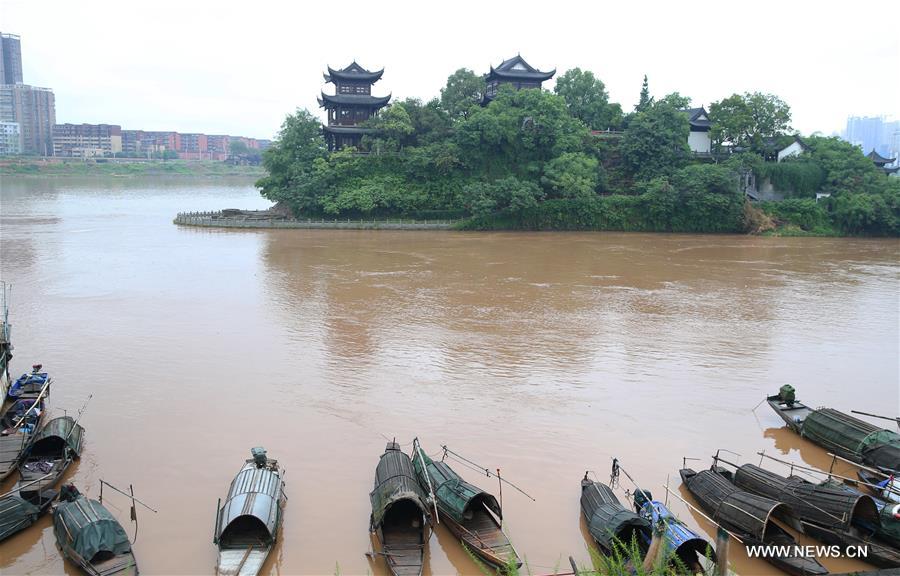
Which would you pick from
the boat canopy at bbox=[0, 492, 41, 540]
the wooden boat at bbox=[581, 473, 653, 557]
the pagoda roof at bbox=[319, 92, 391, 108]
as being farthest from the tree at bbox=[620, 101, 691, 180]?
the boat canopy at bbox=[0, 492, 41, 540]

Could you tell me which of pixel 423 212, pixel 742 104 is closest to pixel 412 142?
pixel 423 212

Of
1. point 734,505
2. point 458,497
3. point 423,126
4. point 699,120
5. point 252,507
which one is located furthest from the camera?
point 699,120

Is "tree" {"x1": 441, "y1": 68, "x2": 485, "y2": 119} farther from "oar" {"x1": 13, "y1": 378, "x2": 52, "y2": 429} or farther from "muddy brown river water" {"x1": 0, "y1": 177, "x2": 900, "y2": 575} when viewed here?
"oar" {"x1": 13, "y1": 378, "x2": 52, "y2": 429}

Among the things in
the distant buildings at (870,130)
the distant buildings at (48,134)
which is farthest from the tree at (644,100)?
the distant buildings at (870,130)

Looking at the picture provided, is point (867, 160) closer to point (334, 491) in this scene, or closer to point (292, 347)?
point (292, 347)

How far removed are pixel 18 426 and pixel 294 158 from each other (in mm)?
36247

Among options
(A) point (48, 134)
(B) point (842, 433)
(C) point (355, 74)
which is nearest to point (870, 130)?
(C) point (355, 74)

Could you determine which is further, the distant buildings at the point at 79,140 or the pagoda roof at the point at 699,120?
the distant buildings at the point at 79,140

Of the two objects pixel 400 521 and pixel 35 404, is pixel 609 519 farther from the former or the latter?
pixel 35 404

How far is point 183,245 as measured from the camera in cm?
3644

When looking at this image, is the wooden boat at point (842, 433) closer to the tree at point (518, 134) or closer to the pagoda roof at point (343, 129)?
the tree at point (518, 134)

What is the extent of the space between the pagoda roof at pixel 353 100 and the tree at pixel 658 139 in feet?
57.1

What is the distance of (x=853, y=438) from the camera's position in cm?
1271

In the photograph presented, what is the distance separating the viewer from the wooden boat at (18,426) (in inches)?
447
